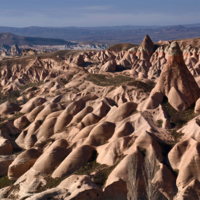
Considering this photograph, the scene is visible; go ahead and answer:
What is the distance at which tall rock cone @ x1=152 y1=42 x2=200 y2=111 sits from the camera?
24219mm

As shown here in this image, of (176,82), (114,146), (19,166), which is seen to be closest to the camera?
(114,146)

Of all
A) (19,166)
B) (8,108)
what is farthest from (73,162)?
(8,108)

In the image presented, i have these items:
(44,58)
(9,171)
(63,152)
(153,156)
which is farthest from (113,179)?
(44,58)

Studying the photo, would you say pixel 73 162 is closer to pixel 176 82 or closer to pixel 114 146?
pixel 114 146

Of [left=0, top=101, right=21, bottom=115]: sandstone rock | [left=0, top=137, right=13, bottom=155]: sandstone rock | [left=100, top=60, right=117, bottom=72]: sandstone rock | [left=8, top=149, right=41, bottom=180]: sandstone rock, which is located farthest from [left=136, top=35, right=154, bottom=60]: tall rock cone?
[left=8, top=149, right=41, bottom=180]: sandstone rock

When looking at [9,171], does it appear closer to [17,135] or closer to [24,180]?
[24,180]

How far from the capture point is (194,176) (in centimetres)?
1567

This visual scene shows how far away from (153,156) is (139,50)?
73.5m

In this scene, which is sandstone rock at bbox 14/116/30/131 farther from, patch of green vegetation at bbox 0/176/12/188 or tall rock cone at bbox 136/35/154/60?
tall rock cone at bbox 136/35/154/60

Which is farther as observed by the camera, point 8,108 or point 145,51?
point 145,51

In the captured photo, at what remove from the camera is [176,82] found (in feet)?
81.3

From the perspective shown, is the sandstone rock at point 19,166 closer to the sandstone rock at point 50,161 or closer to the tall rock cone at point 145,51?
the sandstone rock at point 50,161

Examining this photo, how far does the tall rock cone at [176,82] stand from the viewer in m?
24.2

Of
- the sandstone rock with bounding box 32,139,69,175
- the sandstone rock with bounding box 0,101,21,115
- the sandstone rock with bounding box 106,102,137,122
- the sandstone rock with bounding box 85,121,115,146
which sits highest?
the sandstone rock with bounding box 106,102,137,122
